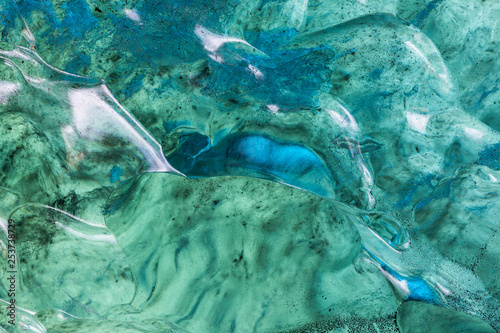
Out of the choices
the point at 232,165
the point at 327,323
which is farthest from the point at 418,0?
the point at 327,323

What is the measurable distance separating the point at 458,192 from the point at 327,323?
19.0 inches

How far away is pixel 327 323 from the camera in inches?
41.5

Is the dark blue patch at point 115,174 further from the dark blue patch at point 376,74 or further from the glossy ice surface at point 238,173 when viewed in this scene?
the dark blue patch at point 376,74

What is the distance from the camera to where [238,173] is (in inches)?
43.8

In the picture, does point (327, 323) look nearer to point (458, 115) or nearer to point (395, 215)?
point (395, 215)

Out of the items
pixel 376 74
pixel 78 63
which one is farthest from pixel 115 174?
pixel 376 74

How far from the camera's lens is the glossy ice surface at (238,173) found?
1.02 m

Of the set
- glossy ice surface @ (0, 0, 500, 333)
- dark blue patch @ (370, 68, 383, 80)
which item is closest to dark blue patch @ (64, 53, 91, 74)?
glossy ice surface @ (0, 0, 500, 333)

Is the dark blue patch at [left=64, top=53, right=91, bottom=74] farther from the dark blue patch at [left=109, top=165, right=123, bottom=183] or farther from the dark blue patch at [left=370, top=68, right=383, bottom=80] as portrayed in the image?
the dark blue patch at [left=370, top=68, right=383, bottom=80]

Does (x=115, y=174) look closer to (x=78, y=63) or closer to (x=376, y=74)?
(x=78, y=63)

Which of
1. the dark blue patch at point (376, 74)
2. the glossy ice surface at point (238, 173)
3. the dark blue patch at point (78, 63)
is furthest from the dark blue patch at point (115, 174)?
the dark blue patch at point (376, 74)

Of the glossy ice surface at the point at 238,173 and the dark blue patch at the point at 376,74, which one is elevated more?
the dark blue patch at the point at 376,74

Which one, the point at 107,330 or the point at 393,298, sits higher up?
the point at 393,298

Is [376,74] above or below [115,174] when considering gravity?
above
